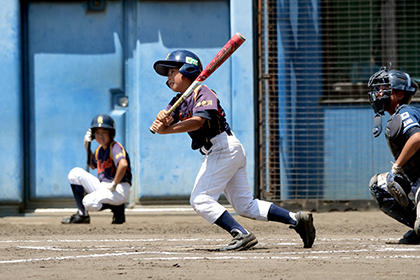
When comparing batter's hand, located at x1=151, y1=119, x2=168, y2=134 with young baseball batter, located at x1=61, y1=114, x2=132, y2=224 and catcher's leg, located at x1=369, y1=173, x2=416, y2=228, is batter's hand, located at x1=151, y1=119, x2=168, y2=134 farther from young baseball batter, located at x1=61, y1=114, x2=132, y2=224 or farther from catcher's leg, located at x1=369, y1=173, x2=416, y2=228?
young baseball batter, located at x1=61, y1=114, x2=132, y2=224

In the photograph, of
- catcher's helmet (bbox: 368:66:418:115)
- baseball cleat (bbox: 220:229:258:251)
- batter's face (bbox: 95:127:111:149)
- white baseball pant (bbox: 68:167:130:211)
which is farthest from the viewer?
batter's face (bbox: 95:127:111:149)

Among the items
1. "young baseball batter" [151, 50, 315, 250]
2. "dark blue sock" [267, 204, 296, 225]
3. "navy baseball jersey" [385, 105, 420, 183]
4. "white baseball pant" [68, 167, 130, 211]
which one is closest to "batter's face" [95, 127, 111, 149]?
"white baseball pant" [68, 167, 130, 211]

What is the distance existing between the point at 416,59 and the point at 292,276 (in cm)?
689

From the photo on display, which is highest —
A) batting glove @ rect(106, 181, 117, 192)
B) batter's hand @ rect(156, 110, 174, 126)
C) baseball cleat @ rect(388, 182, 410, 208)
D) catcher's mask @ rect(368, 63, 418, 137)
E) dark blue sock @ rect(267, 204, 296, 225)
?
catcher's mask @ rect(368, 63, 418, 137)

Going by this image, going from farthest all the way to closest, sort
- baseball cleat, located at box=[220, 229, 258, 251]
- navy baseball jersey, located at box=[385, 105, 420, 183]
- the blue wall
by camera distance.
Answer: the blue wall < navy baseball jersey, located at box=[385, 105, 420, 183] < baseball cleat, located at box=[220, 229, 258, 251]

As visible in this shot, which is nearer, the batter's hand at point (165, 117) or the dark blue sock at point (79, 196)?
the batter's hand at point (165, 117)

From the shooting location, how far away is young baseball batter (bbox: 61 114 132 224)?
9.34 meters

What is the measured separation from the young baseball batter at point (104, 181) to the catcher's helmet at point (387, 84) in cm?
361

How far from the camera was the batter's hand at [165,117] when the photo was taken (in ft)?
20.2

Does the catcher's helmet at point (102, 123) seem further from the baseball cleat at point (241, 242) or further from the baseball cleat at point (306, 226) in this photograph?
the baseball cleat at point (306, 226)

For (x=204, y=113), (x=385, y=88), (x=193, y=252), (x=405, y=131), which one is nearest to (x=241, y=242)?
(x=193, y=252)

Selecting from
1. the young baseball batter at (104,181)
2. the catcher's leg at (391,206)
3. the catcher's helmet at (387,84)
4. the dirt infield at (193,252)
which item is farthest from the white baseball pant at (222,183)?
the young baseball batter at (104,181)

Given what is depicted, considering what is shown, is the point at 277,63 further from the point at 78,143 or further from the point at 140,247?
the point at 140,247

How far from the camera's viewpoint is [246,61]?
1056 centimetres
